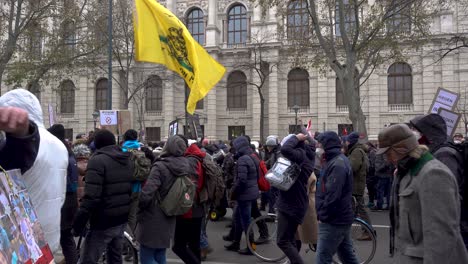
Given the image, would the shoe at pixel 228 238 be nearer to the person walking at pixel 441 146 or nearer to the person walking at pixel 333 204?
the person walking at pixel 333 204

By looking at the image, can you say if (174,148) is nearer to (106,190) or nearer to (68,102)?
(106,190)

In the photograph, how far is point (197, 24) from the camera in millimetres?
38781

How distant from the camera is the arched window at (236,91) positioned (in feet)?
122

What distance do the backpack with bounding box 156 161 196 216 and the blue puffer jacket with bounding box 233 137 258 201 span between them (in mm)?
2561

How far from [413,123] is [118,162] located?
3113 mm

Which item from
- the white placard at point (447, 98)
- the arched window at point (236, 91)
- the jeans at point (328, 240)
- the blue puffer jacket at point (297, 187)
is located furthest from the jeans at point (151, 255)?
the arched window at point (236, 91)

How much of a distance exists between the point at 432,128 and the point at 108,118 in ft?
39.4

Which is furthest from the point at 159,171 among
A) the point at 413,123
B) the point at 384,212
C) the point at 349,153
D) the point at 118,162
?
the point at 384,212

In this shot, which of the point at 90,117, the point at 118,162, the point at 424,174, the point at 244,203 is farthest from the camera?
the point at 90,117

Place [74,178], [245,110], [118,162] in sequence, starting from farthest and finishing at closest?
[245,110]
[74,178]
[118,162]

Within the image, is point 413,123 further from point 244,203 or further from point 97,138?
point 244,203

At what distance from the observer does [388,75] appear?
34.1 meters

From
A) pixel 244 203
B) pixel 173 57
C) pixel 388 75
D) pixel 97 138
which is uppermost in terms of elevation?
pixel 388 75

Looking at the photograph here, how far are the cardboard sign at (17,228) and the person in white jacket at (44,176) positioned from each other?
2.23 feet
